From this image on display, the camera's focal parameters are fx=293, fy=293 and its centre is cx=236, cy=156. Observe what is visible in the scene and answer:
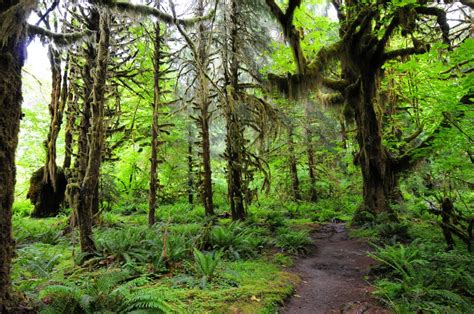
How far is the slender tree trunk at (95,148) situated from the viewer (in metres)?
5.41

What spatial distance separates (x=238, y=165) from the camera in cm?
984

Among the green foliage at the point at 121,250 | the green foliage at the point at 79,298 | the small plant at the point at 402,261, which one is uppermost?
the green foliage at the point at 121,250

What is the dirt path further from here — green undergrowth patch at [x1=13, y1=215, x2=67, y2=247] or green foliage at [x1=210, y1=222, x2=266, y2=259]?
green undergrowth patch at [x1=13, y1=215, x2=67, y2=247]

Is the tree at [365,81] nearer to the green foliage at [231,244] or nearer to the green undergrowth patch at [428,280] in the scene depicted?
the green undergrowth patch at [428,280]

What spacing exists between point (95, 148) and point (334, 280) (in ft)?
17.3

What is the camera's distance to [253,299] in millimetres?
4211

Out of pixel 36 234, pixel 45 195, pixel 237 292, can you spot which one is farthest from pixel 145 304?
pixel 45 195

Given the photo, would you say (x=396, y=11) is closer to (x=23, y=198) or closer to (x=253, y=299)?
(x=253, y=299)

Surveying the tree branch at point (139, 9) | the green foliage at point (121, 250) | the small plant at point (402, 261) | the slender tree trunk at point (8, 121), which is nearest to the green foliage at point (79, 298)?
the slender tree trunk at point (8, 121)

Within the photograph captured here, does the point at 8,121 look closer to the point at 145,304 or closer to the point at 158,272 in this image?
the point at 145,304

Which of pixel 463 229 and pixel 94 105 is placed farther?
pixel 463 229

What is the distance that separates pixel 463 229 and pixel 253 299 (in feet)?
17.5

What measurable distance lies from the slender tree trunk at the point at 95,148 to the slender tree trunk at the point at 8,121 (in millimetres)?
2707

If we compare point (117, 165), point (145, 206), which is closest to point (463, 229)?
point (145, 206)
